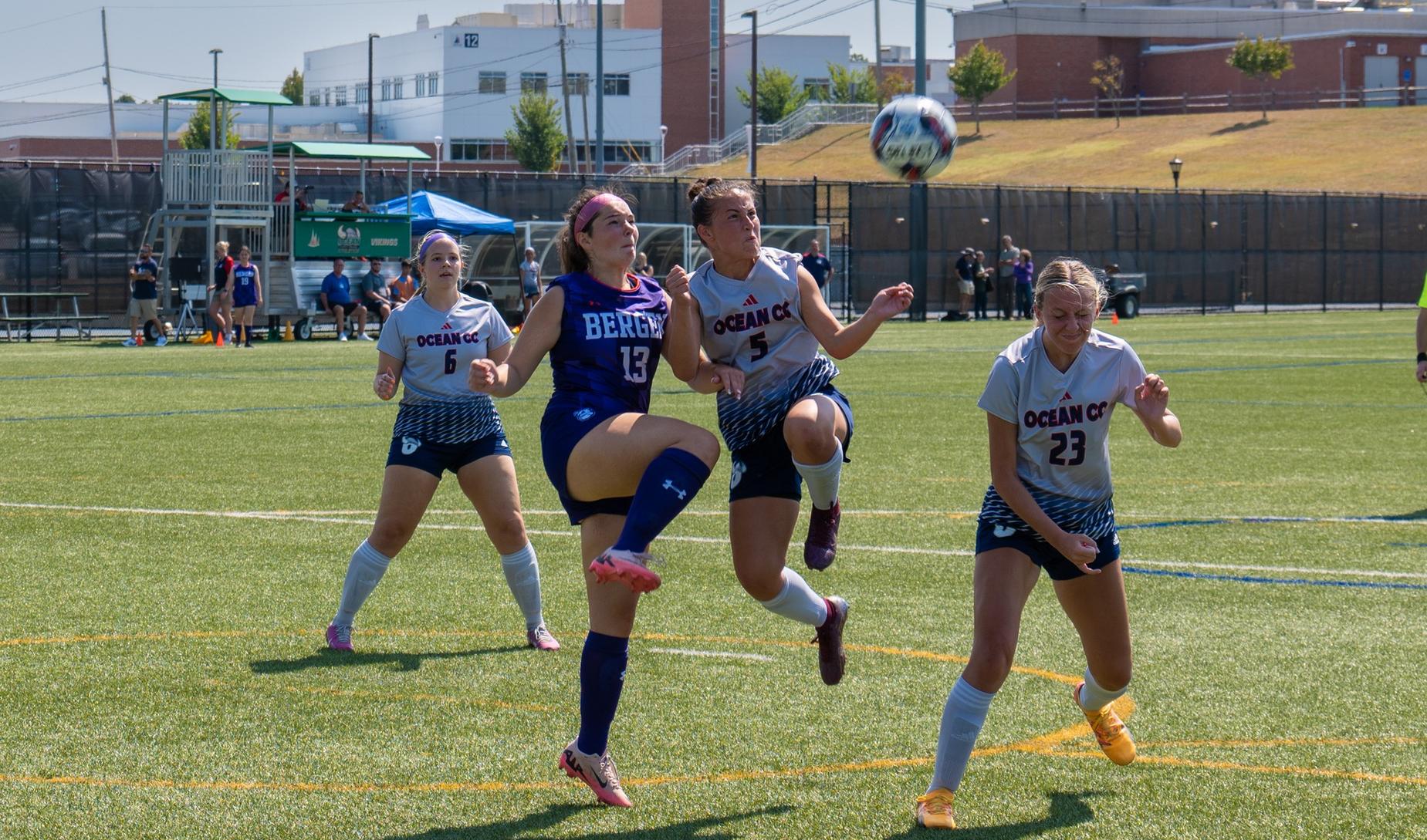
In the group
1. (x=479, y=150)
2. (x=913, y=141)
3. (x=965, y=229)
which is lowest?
(x=913, y=141)

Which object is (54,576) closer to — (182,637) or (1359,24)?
(182,637)

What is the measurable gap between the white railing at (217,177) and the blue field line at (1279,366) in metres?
18.8

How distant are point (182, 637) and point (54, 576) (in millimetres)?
1883

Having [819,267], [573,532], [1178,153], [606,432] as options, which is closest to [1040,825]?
[606,432]

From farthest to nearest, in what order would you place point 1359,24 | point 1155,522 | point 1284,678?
1. point 1359,24
2. point 1155,522
3. point 1284,678

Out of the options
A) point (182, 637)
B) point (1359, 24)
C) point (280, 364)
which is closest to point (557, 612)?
point (182, 637)

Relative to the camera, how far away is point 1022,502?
Answer: 5137 millimetres

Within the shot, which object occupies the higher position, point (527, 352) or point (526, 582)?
point (527, 352)

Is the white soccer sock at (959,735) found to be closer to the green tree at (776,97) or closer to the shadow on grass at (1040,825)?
the shadow on grass at (1040,825)

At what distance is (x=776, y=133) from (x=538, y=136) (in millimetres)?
14094

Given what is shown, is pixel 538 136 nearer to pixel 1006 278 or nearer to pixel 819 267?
pixel 1006 278

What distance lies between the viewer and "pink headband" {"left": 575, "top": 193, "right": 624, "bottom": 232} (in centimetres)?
590

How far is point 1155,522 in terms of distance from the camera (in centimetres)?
1141

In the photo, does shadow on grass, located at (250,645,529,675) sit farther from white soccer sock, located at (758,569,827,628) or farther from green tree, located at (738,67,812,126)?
green tree, located at (738,67,812,126)
